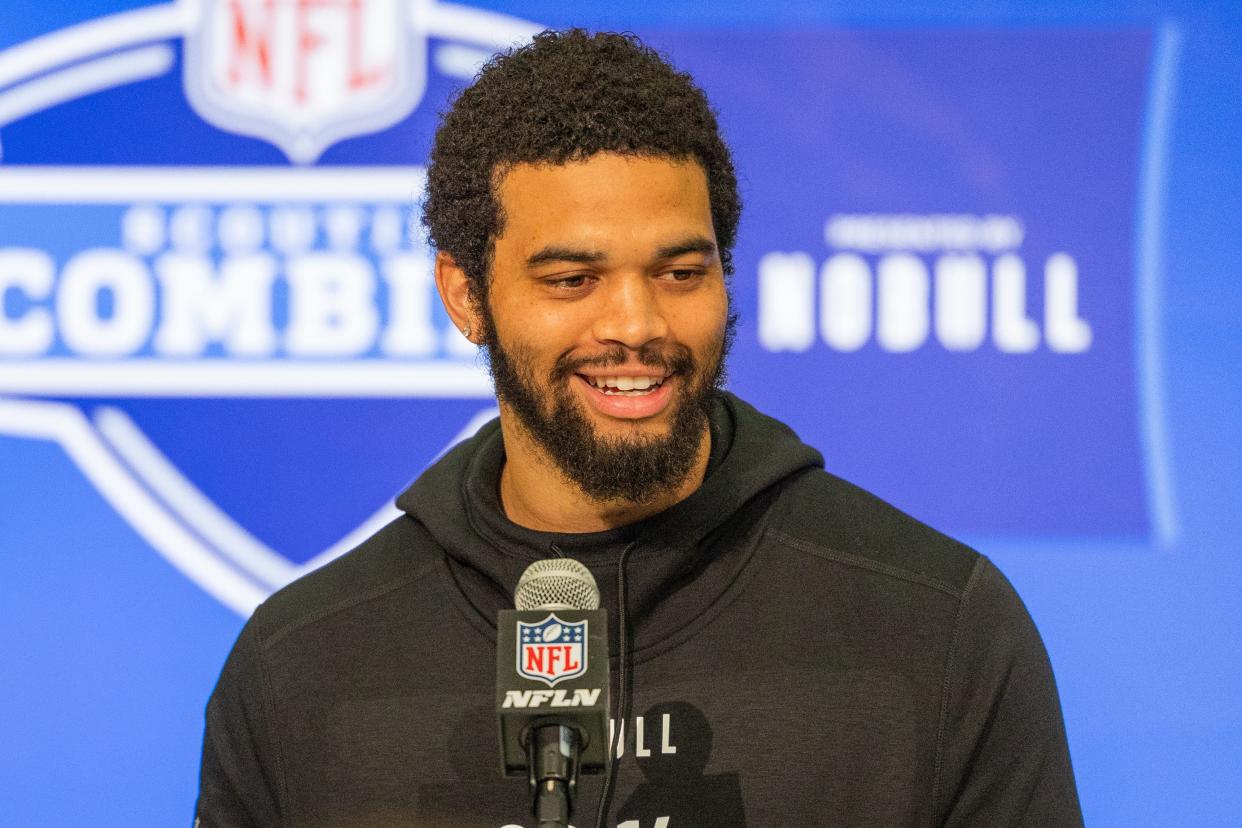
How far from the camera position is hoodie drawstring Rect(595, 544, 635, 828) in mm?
1418

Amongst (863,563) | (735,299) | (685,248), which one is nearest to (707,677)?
(863,563)

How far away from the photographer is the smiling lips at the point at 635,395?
4.91 ft

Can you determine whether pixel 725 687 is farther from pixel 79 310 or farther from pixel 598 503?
pixel 79 310

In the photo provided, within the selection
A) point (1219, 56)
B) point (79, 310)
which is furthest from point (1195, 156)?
point (79, 310)

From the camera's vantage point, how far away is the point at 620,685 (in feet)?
4.88

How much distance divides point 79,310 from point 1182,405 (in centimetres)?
184

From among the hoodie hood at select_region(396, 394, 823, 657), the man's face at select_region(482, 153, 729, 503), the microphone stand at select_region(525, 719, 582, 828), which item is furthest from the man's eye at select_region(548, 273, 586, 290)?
the microphone stand at select_region(525, 719, 582, 828)

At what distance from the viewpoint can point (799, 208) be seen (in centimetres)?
252

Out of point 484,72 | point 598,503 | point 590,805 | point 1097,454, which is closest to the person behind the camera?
point 590,805

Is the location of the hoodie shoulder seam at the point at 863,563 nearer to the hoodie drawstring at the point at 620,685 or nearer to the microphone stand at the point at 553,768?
the hoodie drawstring at the point at 620,685

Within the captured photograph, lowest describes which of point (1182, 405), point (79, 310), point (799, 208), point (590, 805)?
point (590, 805)

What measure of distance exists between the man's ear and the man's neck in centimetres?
12

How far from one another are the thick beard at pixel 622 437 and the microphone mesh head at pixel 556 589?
40 centimetres

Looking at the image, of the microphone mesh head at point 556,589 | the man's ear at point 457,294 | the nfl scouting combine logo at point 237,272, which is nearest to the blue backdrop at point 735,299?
the nfl scouting combine logo at point 237,272
